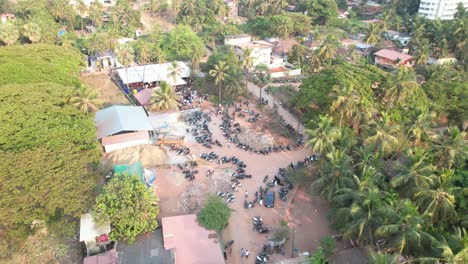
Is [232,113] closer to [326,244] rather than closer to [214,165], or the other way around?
[214,165]

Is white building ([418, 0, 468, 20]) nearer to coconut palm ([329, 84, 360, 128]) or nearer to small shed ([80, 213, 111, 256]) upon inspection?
coconut palm ([329, 84, 360, 128])

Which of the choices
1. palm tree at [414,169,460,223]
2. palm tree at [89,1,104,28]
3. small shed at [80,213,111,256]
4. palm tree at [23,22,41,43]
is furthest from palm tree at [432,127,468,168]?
palm tree at [89,1,104,28]

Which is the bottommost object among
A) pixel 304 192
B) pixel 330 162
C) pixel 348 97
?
pixel 304 192

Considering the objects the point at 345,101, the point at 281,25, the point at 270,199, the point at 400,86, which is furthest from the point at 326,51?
the point at 270,199

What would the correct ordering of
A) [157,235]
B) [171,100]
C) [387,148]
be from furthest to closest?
1. [171,100]
2. [387,148]
3. [157,235]

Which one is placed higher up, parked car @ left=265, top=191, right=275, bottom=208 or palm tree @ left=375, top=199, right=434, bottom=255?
palm tree @ left=375, top=199, right=434, bottom=255

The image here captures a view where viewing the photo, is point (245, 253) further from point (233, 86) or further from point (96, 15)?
point (96, 15)

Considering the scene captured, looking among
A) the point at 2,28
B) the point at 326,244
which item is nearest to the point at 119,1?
the point at 2,28
